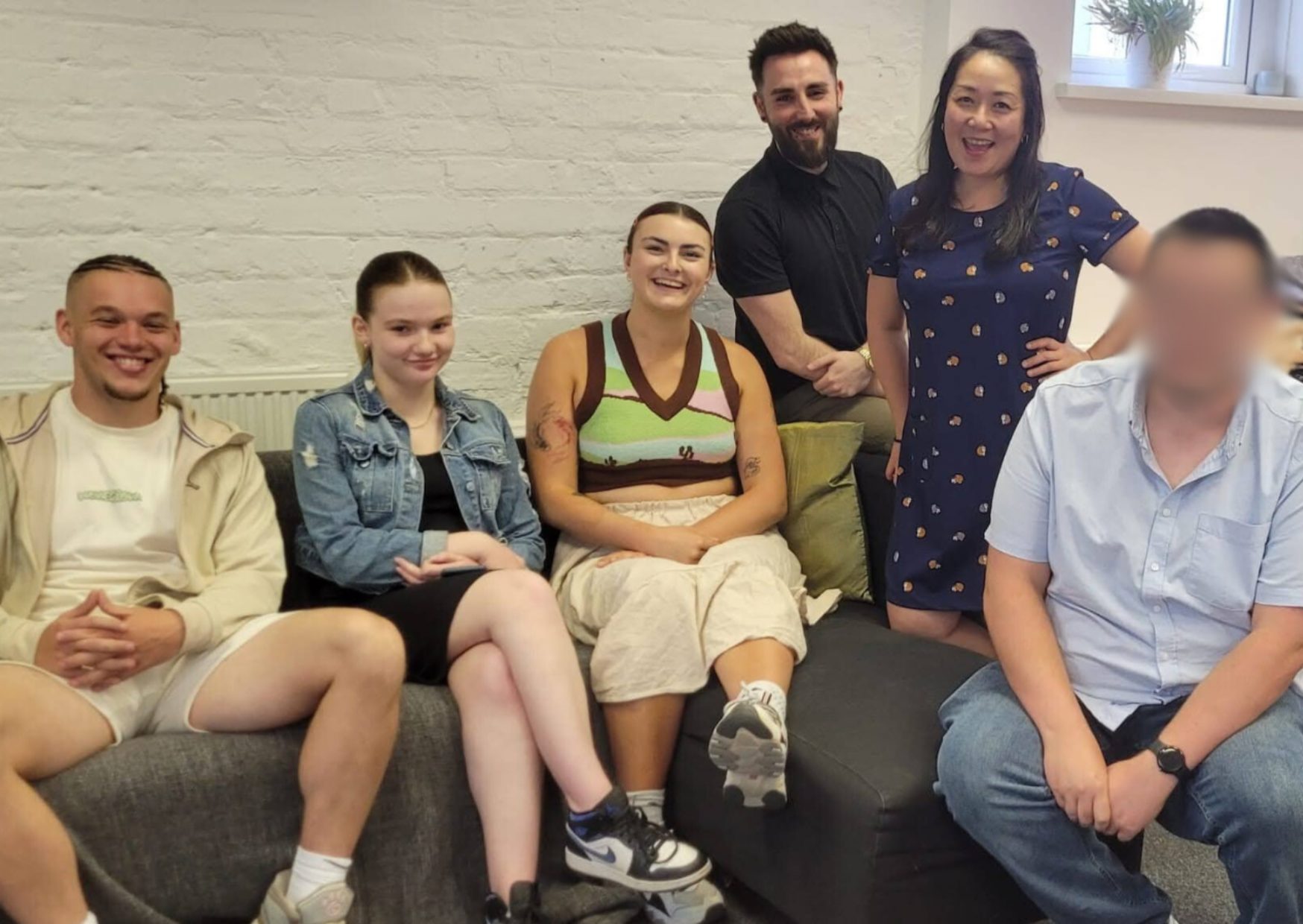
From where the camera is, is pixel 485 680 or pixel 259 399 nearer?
pixel 485 680

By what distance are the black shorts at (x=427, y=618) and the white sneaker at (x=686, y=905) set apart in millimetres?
462

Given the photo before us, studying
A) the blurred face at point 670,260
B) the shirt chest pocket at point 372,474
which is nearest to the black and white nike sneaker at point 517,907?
the shirt chest pocket at point 372,474

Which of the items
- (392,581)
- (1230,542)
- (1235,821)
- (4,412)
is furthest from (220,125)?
(1235,821)

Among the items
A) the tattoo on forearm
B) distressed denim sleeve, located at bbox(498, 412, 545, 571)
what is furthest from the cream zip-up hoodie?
the tattoo on forearm

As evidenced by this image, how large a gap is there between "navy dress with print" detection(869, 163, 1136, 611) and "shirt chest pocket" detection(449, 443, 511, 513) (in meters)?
0.71

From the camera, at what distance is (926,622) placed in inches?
87.4

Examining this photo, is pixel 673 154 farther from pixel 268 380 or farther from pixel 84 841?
pixel 84 841

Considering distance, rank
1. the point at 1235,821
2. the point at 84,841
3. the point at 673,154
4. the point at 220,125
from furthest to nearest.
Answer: the point at 673,154, the point at 220,125, the point at 84,841, the point at 1235,821

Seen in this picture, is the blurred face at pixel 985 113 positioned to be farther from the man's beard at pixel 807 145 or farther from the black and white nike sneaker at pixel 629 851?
the black and white nike sneaker at pixel 629 851

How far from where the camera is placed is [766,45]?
2.76 meters

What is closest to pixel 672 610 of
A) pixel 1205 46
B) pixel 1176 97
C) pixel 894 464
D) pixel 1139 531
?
pixel 894 464

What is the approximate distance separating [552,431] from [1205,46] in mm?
2516

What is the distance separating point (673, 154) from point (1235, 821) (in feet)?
6.44

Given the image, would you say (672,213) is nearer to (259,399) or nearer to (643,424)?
(643,424)
